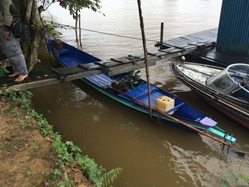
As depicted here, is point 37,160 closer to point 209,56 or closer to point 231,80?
point 231,80

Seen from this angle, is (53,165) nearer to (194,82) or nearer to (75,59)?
(194,82)

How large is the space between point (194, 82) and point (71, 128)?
4.33 meters

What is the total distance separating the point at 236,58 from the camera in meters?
10.3

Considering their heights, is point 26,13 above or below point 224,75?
above

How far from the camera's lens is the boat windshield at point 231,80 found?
722cm

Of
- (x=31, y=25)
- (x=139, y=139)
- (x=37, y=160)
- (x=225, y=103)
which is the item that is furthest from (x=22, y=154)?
(x=225, y=103)

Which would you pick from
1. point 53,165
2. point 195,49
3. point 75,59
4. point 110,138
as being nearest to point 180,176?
point 110,138

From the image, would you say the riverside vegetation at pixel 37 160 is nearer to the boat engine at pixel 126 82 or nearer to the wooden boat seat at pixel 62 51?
the boat engine at pixel 126 82

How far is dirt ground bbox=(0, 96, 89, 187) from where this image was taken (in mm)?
3896

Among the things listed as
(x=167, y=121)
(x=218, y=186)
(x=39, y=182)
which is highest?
(x=39, y=182)

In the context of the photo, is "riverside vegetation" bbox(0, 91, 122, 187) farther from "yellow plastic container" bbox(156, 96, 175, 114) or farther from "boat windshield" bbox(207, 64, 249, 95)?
"boat windshield" bbox(207, 64, 249, 95)

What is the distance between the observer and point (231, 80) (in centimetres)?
730

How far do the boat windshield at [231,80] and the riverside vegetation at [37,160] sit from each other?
4509mm

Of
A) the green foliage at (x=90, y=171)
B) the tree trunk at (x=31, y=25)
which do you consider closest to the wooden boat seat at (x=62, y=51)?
the tree trunk at (x=31, y=25)
